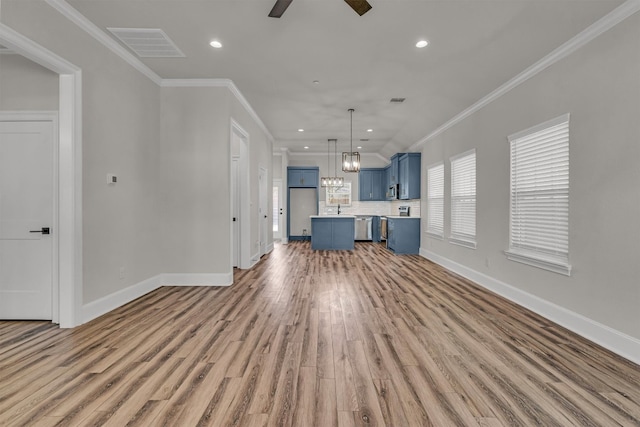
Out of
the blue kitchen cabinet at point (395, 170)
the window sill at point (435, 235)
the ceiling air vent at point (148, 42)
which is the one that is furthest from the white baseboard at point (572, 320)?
the ceiling air vent at point (148, 42)

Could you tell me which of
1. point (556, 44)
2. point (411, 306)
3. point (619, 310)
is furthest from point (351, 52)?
point (619, 310)

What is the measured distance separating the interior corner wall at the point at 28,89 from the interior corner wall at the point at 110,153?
1.17ft

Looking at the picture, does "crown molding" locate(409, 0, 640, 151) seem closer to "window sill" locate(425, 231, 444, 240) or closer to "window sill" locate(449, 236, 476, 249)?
"window sill" locate(449, 236, 476, 249)

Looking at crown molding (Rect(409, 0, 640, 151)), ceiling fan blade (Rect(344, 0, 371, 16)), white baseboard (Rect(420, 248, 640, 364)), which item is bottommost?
white baseboard (Rect(420, 248, 640, 364))

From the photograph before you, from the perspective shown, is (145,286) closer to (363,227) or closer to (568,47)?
(568,47)

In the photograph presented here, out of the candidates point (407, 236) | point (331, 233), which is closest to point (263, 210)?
point (331, 233)

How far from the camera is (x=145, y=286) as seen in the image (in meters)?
3.86

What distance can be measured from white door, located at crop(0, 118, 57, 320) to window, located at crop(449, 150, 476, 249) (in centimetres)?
553

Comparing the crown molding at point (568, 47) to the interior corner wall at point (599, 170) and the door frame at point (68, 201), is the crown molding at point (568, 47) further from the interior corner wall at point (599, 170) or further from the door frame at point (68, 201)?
the door frame at point (68, 201)

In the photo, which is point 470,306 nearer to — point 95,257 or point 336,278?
point 336,278

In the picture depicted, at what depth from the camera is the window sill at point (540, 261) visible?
9.80 ft

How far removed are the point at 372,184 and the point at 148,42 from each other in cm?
788

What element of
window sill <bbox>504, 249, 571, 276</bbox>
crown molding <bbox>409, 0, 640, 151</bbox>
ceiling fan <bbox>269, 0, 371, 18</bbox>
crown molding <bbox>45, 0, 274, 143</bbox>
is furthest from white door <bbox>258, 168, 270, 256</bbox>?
window sill <bbox>504, 249, 571, 276</bbox>

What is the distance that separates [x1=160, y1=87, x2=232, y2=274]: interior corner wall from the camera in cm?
425
